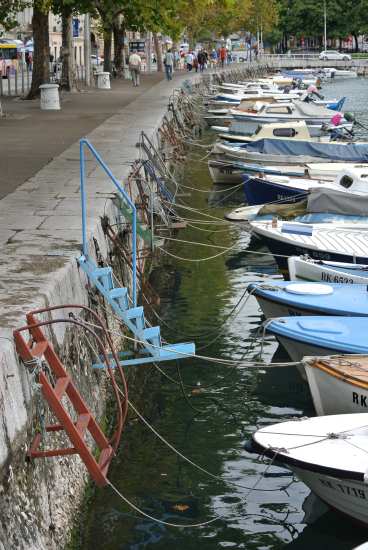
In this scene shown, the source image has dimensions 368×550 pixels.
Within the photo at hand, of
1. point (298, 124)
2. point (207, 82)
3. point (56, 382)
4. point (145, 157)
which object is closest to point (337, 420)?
point (56, 382)

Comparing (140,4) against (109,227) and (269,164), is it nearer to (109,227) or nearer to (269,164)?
(269,164)

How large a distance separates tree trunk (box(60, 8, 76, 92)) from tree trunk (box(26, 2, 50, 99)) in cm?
239

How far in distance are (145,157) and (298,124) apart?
12169 mm

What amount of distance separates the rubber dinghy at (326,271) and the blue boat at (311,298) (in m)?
0.65

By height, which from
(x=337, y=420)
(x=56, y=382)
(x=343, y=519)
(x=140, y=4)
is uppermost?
(x=140, y=4)

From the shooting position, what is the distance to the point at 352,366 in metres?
12.1

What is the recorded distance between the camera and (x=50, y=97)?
34.9 m

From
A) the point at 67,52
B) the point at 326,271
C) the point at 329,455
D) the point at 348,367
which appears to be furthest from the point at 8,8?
the point at 329,455

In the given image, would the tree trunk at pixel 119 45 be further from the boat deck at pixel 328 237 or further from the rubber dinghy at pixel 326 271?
the rubber dinghy at pixel 326 271

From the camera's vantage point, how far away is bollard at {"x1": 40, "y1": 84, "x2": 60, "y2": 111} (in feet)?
113

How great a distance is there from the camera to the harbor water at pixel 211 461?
33.7 ft

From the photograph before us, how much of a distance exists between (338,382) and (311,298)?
3002 millimetres

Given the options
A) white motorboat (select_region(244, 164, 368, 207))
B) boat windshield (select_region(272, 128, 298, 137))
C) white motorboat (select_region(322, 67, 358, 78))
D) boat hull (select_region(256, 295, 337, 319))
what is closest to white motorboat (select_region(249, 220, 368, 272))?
white motorboat (select_region(244, 164, 368, 207))

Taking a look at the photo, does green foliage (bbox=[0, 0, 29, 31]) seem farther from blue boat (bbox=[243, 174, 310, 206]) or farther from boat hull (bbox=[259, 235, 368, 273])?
boat hull (bbox=[259, 235, 368, 273])
